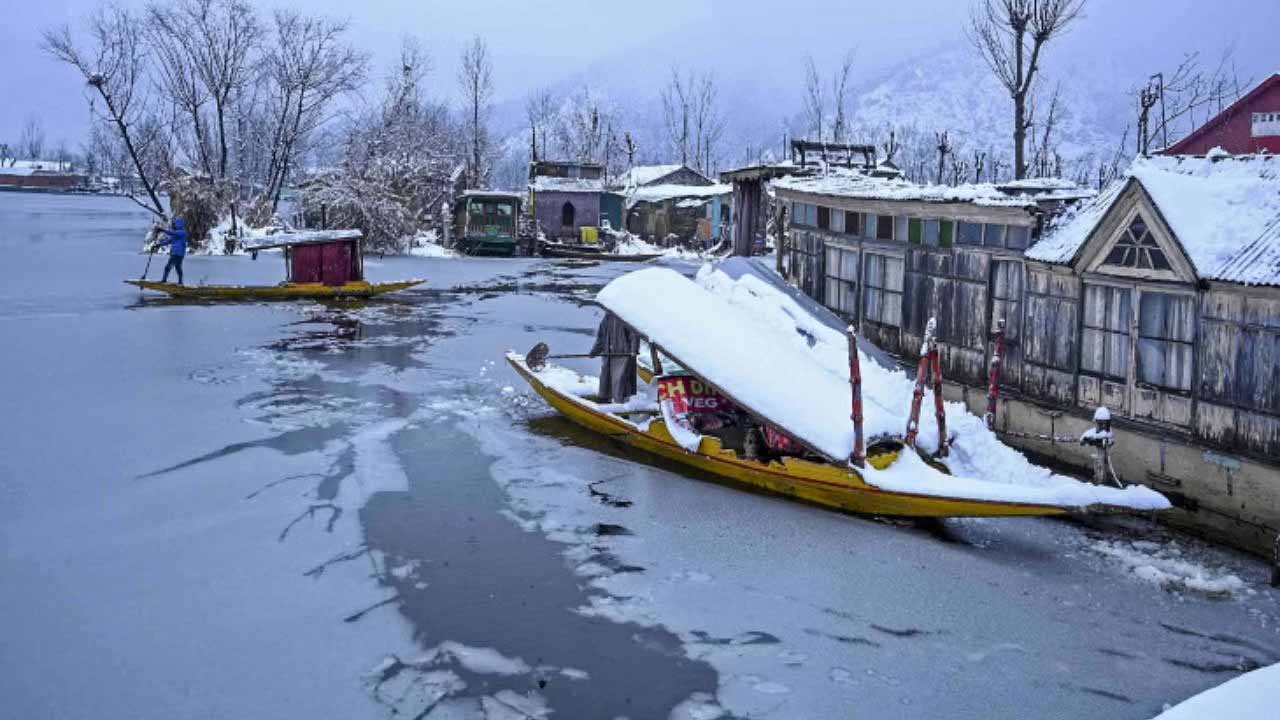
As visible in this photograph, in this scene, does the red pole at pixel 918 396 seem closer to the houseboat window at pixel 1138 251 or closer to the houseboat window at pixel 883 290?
the houseboat window at pixel 1138 251

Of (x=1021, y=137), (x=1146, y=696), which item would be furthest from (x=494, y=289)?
(x=1146, y=696)

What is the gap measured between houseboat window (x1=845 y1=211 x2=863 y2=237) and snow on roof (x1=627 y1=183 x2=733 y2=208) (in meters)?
34.3

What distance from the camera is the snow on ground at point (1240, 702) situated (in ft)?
22.1

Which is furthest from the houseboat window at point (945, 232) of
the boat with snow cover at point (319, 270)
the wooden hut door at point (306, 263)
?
Answer: the wooden hut door at point (306, 263)

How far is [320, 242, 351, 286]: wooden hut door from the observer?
100ft

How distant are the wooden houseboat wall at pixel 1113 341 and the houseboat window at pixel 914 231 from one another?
27 millimetres

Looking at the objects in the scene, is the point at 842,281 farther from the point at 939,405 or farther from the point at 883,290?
the point at 939,405

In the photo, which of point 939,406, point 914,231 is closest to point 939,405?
point 939,406

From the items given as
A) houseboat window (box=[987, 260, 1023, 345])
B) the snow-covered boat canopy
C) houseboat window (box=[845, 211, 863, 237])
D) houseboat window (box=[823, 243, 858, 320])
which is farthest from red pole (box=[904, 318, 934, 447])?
the snow-covered boat canopy

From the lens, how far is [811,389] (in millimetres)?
13320

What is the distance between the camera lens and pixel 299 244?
30.0m

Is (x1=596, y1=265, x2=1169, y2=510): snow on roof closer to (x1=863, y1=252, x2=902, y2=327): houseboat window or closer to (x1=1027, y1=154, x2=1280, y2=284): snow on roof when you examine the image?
(x1=863, y1=252, x2=902, y2=327): houseboat window

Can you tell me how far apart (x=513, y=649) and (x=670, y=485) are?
499 centimetres

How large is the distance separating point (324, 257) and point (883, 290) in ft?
60.1
